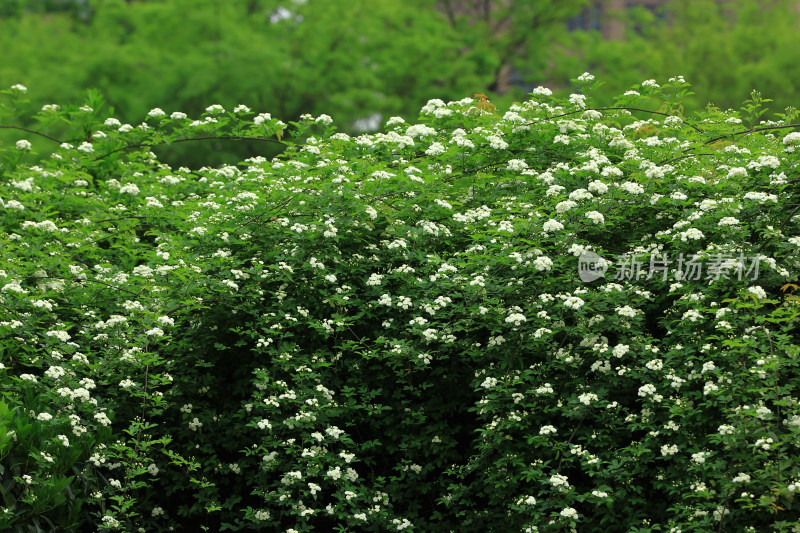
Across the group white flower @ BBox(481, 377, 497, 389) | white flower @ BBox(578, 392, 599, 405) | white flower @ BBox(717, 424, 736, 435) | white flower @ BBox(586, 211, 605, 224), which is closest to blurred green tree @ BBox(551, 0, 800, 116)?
white flower @ BBox(586, 211, 605, 224)

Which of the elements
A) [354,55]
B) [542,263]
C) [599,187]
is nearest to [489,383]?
[542,263]

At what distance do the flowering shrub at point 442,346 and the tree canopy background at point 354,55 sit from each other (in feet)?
52.8

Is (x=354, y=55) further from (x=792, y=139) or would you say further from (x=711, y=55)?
(x=792, y=139)

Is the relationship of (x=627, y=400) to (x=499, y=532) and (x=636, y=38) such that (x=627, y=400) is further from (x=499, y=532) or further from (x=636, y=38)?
(x=636, y=38)

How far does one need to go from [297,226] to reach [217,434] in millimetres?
1507

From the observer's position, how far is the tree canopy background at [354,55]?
903 inches

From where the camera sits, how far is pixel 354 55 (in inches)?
953

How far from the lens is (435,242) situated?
239 inches

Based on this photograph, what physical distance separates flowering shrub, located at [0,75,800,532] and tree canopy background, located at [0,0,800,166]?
52.8 ft

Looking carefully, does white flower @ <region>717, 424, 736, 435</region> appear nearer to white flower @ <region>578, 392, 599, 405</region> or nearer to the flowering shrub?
the flowering shrub

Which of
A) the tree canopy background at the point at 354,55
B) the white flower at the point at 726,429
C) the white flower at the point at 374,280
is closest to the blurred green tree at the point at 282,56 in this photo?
the tree canopy background at the point at 354,55

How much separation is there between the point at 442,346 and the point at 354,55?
66.0ft

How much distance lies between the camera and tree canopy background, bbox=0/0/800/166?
22.9 m

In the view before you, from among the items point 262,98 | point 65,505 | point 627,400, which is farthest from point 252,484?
point 262,98
